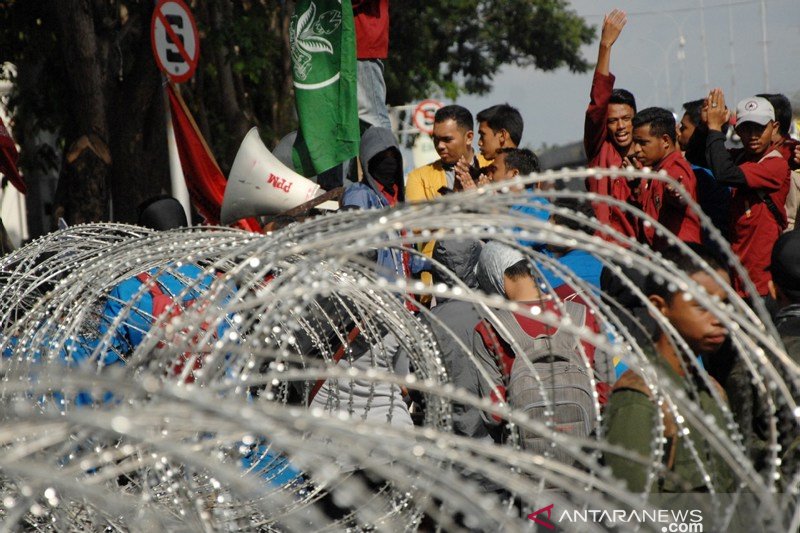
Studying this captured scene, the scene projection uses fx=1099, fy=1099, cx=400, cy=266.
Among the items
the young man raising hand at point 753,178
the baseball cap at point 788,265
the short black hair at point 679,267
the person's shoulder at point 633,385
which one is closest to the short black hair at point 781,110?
the young man raising hand at point 753,178

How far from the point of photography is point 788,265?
13.6ft

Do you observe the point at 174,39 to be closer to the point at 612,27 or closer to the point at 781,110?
the point at 612,27

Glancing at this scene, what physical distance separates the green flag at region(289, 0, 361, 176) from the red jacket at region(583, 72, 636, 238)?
6.56ft

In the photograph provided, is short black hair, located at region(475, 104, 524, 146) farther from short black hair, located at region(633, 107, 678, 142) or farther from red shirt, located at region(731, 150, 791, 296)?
red shirt, located at region(731, 150, 791, 296)

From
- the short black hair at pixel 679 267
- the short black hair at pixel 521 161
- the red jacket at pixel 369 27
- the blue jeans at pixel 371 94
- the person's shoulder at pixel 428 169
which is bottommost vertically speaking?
the short black hair at pixel 679 267

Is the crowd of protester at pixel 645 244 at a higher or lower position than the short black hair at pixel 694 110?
lower

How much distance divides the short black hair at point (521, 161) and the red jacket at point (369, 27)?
267 cm

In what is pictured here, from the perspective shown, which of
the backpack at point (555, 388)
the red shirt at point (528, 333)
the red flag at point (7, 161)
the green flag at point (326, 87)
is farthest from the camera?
the red flag at point (7, 161)

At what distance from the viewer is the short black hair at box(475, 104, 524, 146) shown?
6.98 metres

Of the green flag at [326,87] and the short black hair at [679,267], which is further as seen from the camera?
the green flag at [326,87]

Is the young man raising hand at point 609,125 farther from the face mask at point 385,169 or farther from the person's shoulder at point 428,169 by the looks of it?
the face mask at point 385,169

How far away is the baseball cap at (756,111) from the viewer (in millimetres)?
6246

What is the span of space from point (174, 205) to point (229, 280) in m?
3.67

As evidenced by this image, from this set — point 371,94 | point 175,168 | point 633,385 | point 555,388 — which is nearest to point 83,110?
point 175,168
